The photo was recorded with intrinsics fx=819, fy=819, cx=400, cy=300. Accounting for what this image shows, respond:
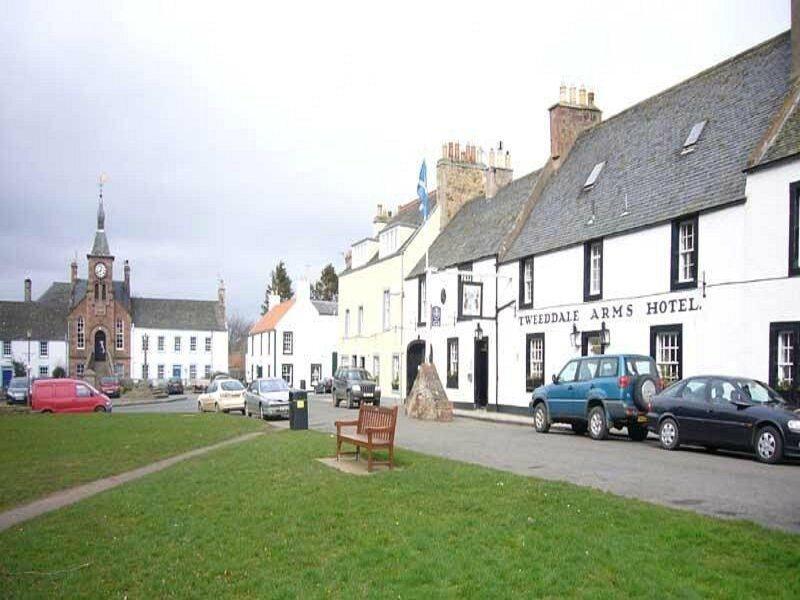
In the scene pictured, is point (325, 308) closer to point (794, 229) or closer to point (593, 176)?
point (593, 176)

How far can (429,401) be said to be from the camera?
27703 millimetres

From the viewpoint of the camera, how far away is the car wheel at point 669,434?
1697cm

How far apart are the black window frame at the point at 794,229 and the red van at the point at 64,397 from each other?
1078 inches

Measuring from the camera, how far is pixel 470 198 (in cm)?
4431

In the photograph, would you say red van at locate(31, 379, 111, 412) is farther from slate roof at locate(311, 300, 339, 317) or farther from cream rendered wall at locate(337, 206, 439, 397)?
slate roof at locate(311, 300, 339, 317)

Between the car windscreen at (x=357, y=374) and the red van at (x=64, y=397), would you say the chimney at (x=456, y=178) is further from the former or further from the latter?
the red van at (x=64, y=397)

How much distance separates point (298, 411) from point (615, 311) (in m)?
10.3

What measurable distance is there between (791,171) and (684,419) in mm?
6740

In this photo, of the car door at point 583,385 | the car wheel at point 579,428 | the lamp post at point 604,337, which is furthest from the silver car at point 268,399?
the car door at point 583,385

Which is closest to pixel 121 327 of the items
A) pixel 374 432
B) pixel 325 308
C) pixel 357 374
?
pixel 325 308

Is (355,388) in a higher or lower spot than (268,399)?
lower

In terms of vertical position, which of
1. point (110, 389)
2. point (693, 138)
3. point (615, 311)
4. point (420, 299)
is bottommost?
point (110, 389)

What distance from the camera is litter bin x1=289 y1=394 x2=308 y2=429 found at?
875 inches

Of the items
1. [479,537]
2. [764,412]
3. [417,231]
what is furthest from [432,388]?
[479,537]
